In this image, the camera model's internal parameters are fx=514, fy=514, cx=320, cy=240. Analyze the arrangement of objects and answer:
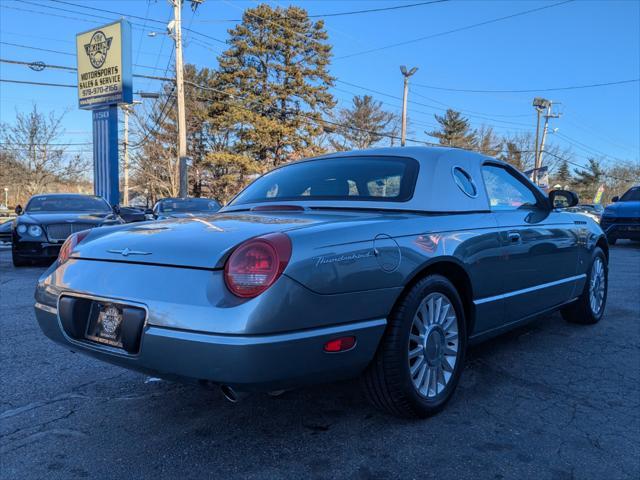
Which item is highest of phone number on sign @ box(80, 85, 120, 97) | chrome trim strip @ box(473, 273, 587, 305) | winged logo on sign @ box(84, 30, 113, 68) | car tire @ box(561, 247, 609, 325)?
winged logo on sign @ box(84, 30, 113, 68)

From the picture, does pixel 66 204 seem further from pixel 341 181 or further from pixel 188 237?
pixel 188 237

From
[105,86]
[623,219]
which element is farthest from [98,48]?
[623,219]

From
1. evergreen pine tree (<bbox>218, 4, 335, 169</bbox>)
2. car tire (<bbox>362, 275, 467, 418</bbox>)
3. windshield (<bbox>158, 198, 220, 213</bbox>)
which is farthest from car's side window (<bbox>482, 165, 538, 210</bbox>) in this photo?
evergreen pine tree (<bbox>218, 4, 335, 169</bbox>)

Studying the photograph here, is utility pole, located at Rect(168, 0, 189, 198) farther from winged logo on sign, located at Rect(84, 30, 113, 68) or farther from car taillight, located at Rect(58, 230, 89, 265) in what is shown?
car taillight, located at Rect(58, 230, 89, 265)

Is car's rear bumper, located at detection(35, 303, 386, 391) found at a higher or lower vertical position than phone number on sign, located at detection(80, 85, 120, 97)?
lower

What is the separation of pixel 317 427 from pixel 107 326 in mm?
1159

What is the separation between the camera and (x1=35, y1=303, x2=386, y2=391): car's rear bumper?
2.03m

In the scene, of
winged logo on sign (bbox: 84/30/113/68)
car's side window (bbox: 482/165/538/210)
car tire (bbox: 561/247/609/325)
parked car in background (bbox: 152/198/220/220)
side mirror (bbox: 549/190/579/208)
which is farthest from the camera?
winged logo on sign (bbox: 84/30/113/68)

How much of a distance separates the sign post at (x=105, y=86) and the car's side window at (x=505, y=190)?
1753cm

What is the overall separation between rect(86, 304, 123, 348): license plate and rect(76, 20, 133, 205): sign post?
17915 millimetres

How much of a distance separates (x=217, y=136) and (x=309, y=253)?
39747mm

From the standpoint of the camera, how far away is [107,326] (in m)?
2.36

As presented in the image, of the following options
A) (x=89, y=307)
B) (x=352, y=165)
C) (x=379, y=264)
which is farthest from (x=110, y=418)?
(x=352, y=165)

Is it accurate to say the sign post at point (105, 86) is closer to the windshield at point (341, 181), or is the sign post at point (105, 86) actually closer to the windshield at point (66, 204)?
the windshield at point (66, 204)
